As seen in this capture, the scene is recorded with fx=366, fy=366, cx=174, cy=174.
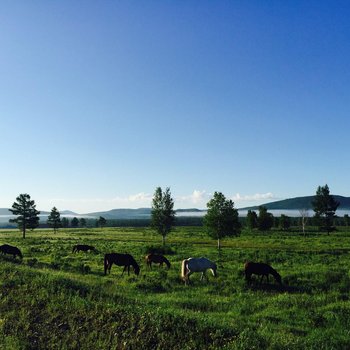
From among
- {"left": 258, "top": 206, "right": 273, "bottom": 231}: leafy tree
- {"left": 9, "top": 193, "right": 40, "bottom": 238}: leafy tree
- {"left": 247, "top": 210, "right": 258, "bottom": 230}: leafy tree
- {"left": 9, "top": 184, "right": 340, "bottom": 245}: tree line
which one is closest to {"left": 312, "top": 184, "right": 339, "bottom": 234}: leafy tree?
{"left": 9, "top": 184, "right": 340, "bottom": 245}: tree line

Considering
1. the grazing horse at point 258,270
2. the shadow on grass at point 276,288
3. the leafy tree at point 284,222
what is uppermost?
the grazing horse at point 258,270

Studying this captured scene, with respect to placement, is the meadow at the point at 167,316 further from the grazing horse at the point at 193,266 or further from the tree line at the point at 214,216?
the tree line at the point at 214,216

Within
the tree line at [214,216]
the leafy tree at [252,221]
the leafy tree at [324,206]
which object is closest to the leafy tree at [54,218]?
the tree line at [214,216]

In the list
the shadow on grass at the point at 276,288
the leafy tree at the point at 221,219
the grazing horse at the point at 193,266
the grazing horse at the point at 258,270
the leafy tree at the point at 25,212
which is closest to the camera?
the shadow on grass at the point at 276,288

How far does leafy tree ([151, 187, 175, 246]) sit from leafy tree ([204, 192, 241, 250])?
1371 centimetres

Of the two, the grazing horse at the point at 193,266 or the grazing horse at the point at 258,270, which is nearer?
the grazing horse at the point at 258,270

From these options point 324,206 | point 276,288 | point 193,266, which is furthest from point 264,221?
point 276,288

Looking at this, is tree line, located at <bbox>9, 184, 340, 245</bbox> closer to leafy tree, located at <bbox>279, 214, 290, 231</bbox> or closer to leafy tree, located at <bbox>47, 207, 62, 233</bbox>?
leafy tree, located at <bbox>47, 207, 62, 233</bbox>

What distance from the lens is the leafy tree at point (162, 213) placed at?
7100 cm

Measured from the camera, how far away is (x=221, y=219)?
58.3 metres

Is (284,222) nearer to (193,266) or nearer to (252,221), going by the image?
(252,221)

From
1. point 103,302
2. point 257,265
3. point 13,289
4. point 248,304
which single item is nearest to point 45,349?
point 103,302

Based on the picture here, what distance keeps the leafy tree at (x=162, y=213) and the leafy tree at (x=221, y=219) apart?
13705 mm

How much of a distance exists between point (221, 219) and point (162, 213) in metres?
17.0
